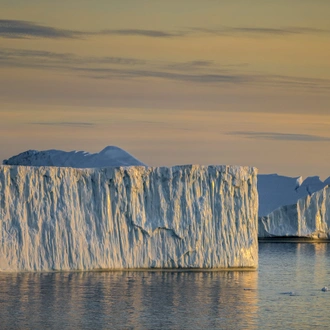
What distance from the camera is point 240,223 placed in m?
27.5

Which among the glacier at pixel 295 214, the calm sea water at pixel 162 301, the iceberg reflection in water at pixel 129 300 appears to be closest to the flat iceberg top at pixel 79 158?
the calm sea water at pixel 162 301

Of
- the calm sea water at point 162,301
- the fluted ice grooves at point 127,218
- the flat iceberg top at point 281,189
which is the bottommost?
the calm sea water at point 162,301

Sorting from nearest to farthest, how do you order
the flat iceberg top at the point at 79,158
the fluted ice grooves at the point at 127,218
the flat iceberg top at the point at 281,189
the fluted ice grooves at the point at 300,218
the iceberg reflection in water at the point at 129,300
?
the iceberg reflection in water at the point at 129,300
the fluted ice grooves at the point at 127,218
the flat iceberg top at the point at 79,158
the fluted ice grooves at the point at 300,218
the flat iceberg top at the point at 281,189

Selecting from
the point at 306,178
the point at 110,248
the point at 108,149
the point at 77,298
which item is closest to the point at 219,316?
the point at 77,298

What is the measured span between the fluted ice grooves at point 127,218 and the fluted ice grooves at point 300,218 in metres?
20.8

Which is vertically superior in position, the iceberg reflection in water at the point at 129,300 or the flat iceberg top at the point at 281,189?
the flat iceberg top at the point at 281,189

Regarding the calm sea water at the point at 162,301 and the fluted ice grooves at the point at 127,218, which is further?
the fluted ice grooves at the point at 127,218

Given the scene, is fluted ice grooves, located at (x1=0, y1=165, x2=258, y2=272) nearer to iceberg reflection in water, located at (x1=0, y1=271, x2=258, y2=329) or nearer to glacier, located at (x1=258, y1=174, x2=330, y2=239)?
iceberg reflection in water, located at (x1=0, y1=271, x2=258, y2=329)

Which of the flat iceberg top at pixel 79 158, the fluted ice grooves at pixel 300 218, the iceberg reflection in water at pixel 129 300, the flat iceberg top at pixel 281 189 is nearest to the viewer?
the iceberg reflection in water at pixel 129 300

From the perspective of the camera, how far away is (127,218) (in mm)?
26688

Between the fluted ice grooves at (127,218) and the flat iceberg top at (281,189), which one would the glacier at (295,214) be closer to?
the flat iceberg top at (281,189)

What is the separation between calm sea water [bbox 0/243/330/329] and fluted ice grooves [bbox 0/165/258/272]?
1.48ft

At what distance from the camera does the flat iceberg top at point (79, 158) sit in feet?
107

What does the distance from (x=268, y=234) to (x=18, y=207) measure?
25362mm
